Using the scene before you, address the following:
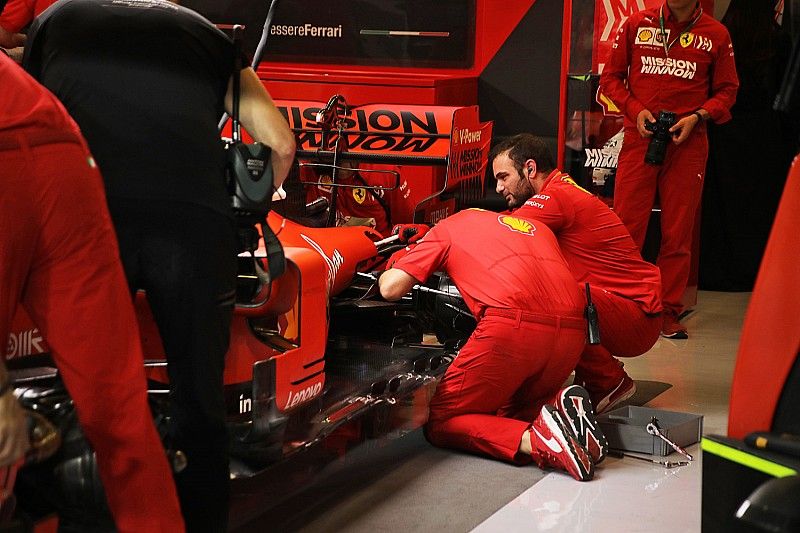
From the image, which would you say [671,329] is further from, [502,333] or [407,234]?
[502,333]

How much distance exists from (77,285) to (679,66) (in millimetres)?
5115

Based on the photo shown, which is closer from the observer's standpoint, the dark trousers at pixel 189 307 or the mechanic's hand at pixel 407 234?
the dark trousers at pixel 189 307

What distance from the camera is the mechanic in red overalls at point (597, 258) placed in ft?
16.9

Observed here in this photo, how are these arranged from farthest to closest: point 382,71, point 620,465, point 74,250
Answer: point 382,71 → point 620,465 → point 74,250

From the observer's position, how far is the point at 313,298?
390cm

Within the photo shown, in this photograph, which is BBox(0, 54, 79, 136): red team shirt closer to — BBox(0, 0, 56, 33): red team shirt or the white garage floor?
the white garage floor

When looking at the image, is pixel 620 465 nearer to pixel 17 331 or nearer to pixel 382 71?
pixel 17 331

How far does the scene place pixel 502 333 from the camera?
175 inches

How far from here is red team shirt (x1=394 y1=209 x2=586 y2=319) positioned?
14.9ft

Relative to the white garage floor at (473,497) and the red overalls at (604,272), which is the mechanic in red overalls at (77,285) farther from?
the red overalls at (604,272)

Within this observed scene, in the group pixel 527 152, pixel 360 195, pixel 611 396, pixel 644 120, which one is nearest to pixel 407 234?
pixel 527 152

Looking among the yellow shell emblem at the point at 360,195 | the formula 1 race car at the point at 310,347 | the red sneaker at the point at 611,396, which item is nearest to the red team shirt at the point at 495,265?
the formula 1 race car at the point at 310,347

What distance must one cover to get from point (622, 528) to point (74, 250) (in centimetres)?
215

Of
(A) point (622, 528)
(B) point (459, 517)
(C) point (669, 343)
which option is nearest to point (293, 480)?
(B) point (459, 517)
